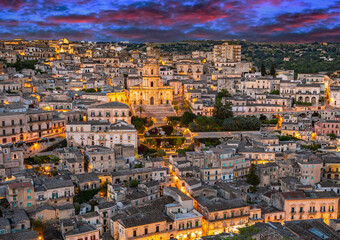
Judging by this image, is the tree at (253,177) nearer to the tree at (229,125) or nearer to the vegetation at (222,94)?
the tree at (229,125)

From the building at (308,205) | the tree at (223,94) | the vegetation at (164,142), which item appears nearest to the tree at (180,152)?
the vegetation at (164,142)

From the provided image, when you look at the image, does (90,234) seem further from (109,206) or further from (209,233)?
(209,233)

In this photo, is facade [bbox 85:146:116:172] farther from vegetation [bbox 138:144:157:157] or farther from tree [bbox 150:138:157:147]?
tree [bbox 150:138:157:147]

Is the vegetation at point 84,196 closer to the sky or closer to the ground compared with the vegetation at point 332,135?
closer to the ground

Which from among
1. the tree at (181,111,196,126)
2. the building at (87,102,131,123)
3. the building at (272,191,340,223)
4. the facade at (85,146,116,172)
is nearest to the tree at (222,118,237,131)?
the tree at (181,111,196,126)

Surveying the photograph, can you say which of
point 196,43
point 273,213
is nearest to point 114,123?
point 273,213
